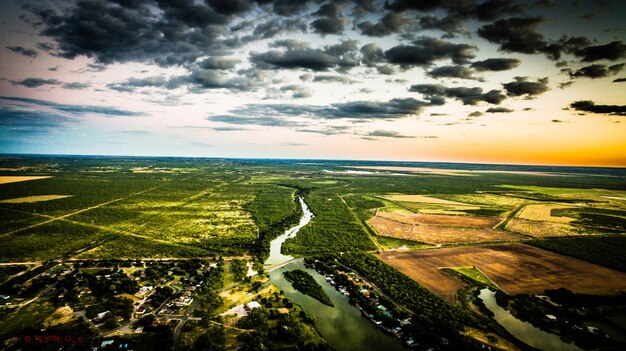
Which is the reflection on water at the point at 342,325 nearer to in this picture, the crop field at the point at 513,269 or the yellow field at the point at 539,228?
the crop field at the point at 513,269

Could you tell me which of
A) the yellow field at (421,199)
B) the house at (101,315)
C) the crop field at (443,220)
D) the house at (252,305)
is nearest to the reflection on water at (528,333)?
the house at (252,305)

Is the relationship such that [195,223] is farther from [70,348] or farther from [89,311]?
[70,348]

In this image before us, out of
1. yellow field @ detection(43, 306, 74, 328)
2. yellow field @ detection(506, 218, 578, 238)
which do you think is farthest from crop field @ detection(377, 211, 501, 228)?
yellow field @ detection(43, 306, 74, 328)

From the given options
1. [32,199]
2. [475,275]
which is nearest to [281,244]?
[475,275]

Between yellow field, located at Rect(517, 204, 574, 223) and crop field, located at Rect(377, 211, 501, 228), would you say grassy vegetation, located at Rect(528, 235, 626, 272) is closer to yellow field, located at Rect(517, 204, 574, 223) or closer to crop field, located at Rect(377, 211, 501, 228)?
crop field, located at Rect(377, 211, 501, 228)

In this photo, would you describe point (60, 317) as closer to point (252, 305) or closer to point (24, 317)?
point (24, 317)

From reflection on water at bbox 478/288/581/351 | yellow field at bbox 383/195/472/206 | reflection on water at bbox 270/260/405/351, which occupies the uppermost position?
yellow field at bbox 383/195/472/206

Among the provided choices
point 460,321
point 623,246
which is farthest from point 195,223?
point 623,246
